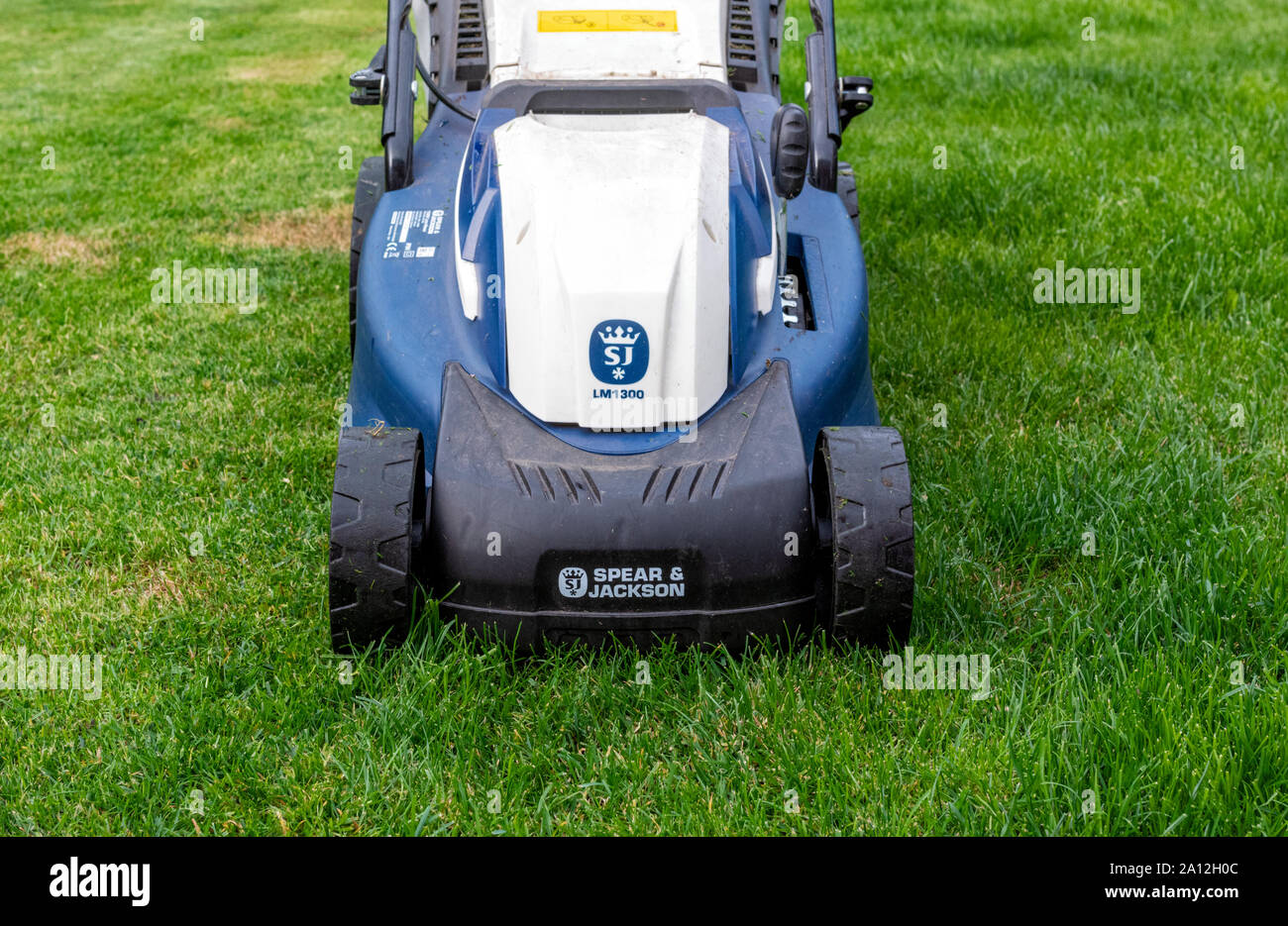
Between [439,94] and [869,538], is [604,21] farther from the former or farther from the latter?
[869,538]

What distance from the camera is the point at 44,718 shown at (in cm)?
244

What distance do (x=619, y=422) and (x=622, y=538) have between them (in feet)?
0.85

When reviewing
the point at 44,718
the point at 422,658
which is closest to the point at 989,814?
the point at 422,658

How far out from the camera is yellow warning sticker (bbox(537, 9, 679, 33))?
10.7ft

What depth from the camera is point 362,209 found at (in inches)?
155

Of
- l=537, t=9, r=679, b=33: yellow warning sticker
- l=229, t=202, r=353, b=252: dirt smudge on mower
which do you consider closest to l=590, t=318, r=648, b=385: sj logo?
l=537, t=9, r=679, b=33: yellow warning sticker

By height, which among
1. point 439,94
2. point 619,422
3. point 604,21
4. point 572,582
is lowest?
point 572,582

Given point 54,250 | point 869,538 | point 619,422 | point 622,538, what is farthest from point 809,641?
point 54,250

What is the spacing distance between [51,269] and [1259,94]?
5.89 m

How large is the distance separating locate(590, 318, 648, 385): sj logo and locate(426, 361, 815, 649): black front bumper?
6.2 inches

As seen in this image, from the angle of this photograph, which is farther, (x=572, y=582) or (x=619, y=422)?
(x=619, y=422)

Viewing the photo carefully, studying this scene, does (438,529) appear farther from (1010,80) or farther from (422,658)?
(1010,80)

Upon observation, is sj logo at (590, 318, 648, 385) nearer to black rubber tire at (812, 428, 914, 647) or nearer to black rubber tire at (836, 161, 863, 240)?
black rubber tire at (812, 428, 914, 647)
